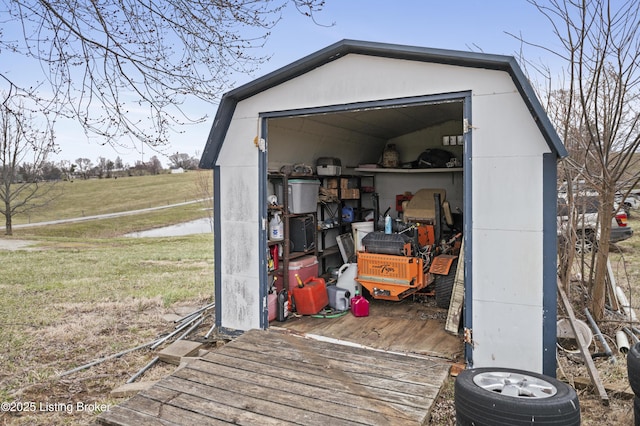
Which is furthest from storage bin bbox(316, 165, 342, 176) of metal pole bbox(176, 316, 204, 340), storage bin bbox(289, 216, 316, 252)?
metal pole bbox(176, 316, 204, 340)

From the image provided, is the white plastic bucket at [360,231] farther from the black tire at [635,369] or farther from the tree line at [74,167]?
the black tire at [635,369]

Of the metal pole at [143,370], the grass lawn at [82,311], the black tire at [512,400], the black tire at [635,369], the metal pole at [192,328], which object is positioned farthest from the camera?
the metal pole at [192,328]

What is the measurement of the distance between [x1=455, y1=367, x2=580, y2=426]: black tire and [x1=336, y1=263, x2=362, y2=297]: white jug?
305 cm

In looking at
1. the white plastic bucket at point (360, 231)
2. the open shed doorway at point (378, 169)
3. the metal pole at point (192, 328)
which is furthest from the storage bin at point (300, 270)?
the metal pole at point (192, 328)

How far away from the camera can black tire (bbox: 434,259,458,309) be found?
567 cm

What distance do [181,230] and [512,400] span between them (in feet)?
76.5

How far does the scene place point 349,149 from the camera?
738 cm

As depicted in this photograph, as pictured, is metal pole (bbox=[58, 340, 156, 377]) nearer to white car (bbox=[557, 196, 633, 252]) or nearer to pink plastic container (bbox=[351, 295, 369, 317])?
pink plastic container (bbox=[351, 295, 369, 317])

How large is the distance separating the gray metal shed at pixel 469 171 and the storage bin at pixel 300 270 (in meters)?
0.90

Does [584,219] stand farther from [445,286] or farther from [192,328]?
[192,328]

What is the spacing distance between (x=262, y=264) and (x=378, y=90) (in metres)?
2.14

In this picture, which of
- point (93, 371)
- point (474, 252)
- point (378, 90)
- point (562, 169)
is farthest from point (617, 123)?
point (93, 371)

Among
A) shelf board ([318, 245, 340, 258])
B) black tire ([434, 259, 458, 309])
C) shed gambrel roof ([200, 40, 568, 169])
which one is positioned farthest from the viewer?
shelf board ([318, 245, 340, 258])

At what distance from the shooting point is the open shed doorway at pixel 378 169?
460 centimetres
